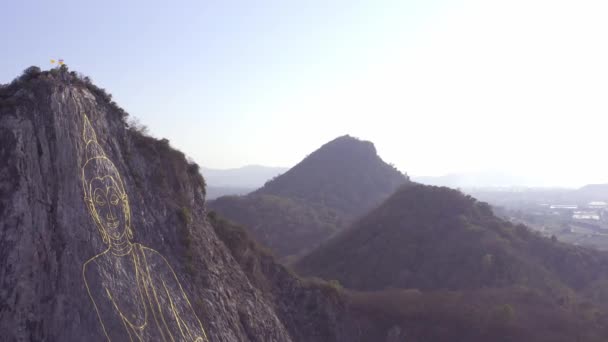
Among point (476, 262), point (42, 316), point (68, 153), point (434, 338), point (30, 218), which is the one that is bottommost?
point (434, 338)

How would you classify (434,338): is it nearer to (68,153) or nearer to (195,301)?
(195,301)

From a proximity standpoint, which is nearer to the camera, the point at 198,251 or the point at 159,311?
the point at 159,311

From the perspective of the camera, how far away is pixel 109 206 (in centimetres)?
1126

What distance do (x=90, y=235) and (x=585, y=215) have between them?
59917 mm

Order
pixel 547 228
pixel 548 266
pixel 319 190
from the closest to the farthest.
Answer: pixel 548 266, pixel 547 228, pixel 319 190

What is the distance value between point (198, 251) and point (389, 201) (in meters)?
24.5

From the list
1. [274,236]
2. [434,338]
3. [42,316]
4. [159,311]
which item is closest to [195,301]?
[159,311]

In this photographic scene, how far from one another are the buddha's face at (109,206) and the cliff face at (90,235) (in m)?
0.03

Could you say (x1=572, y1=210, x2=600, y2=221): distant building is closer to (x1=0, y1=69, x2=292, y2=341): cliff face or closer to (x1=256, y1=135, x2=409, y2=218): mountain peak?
(x1=256, y1=135, x2=409, y2=218): mountain peak

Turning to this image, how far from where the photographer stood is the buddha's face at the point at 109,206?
35.8 feet

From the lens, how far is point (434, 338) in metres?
18.6

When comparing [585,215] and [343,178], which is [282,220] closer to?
[343,178]

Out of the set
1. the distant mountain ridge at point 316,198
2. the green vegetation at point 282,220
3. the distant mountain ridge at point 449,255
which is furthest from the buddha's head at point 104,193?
the green vegetation at point 282,220

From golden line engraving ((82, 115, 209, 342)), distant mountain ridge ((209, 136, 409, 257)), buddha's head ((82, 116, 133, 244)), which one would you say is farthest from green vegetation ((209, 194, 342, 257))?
buddha's head ((82, 116, 133, 244))
